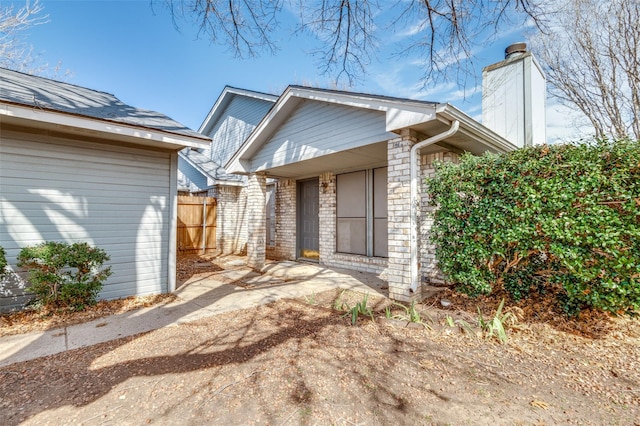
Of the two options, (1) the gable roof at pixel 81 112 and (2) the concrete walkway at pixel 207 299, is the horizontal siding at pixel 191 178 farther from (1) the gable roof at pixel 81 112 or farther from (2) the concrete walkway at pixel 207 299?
(1) the gable roof at pixel 81 112

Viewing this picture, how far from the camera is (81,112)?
446 centimetres

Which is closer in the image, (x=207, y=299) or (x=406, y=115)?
(x=406, y=115)

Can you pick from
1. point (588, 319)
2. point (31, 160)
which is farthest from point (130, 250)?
point (588, 319)

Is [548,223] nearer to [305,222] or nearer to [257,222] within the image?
[257,222]

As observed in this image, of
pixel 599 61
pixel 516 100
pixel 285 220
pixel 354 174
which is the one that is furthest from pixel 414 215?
pixel 599 61

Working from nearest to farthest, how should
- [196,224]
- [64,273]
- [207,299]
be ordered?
1. [64,273]
2. [207,299]
3. [196,224]

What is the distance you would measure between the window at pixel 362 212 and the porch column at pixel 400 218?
239 centimetres

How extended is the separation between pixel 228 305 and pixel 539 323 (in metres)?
4.46

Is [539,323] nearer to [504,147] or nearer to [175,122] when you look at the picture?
[504,147]

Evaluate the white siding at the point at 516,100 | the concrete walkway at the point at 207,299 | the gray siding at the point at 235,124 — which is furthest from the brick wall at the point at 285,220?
the white siding at the point at 516,100

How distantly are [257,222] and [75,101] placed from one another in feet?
14.8

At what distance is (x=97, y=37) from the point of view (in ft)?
20.8

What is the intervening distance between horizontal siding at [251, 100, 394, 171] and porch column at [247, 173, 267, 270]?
1.70 feet

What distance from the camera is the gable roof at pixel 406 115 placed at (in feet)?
14.3
